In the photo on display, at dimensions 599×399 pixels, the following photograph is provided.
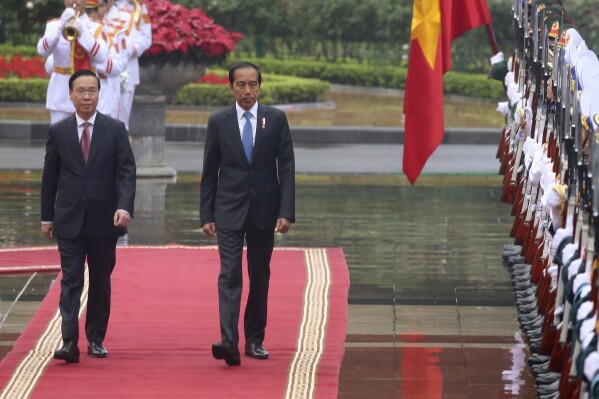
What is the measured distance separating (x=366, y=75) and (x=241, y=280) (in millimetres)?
22091

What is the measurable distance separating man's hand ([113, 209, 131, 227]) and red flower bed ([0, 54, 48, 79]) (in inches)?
691

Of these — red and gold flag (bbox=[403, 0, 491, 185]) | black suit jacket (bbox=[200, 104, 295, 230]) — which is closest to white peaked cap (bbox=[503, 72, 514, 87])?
red and gold flag (bbox=[403, 0, 491, 185])

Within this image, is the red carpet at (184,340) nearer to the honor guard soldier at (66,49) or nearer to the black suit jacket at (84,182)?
the black suit jacket at (84,182)

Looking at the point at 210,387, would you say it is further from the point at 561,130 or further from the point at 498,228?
the point at 498,228

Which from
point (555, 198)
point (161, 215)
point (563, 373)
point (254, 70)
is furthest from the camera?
point (161, 215)

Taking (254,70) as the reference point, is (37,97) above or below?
below

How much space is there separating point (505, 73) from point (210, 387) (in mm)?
5038

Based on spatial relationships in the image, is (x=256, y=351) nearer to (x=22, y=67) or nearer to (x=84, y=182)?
(x=84, y=182)

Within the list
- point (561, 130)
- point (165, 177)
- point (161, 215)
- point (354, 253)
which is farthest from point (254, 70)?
point (165, 177)

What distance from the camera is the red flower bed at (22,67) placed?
26420 mm

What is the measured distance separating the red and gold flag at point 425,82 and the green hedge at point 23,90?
14.2 m

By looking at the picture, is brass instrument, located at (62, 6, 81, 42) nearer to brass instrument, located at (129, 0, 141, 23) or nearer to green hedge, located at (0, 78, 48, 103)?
brass instrument, located at (129, 0, 141, 23)

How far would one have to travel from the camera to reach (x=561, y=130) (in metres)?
8.50

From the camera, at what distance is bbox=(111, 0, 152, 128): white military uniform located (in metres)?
15.3
